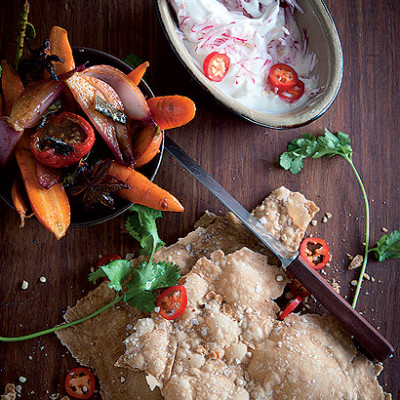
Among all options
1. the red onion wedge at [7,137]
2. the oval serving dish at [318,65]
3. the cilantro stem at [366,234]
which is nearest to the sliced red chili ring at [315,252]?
the cilantro stem at [366,234]

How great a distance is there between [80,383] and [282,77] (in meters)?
1.77

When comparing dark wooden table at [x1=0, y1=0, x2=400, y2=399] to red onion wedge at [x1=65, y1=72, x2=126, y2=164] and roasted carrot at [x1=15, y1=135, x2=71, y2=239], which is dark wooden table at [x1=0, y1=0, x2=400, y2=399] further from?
red onion wedge at [x1=65, y1=72, x2=126, y2=164]

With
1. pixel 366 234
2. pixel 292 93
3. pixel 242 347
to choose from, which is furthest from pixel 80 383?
pixel 292 93

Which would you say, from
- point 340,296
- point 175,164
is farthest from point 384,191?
point 175,164

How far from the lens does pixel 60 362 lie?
7.31 ft

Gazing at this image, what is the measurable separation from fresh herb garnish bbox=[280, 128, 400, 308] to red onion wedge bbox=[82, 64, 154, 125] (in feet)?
2.86

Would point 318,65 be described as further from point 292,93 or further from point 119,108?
point 119,108

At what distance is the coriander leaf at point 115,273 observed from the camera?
2.05 metres

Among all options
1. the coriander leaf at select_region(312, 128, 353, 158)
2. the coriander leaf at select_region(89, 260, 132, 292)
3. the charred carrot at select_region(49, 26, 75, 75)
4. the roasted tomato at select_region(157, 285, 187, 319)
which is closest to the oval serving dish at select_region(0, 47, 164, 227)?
the charred carrot at select_region(49, 26, 75, 75)

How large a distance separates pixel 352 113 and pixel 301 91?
43cm

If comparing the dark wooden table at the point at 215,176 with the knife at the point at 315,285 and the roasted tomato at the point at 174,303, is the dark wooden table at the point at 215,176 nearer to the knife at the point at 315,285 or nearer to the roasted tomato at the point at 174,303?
the knife at the point at 315,285

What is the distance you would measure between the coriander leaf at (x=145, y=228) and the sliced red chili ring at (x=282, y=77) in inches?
32.9

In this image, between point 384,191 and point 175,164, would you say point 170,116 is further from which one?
point 384,191

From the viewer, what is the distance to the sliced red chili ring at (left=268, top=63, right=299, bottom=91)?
7.09ft
